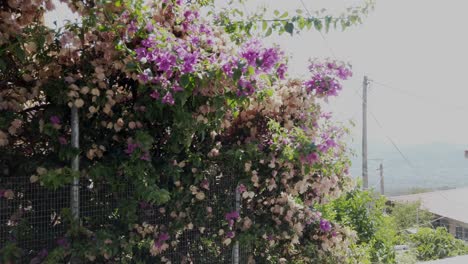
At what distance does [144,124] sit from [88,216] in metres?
0.66

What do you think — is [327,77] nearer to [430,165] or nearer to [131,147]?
[131,147]

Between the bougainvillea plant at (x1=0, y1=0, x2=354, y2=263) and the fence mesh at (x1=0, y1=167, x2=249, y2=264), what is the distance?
0.01 metres

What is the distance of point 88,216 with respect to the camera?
2.54m

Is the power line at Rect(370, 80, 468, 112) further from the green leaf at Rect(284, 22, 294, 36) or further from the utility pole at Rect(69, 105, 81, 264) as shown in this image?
the utility pole at Rect(69, 105, 81, 264)

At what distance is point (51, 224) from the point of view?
242 centimetres

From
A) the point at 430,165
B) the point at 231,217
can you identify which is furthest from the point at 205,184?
the point at 430,165

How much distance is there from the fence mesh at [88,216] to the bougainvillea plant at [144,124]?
14mm

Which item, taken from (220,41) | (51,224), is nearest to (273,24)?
(220,41)

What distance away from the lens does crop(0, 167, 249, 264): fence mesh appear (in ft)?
7.50

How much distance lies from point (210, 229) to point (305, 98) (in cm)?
125

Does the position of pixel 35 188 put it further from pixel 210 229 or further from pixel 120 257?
pixel 210 229

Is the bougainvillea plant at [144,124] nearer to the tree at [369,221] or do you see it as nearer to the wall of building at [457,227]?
the tree at [369,221]

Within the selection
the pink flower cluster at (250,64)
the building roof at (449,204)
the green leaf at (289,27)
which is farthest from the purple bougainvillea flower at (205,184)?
the building roof at (449,204)

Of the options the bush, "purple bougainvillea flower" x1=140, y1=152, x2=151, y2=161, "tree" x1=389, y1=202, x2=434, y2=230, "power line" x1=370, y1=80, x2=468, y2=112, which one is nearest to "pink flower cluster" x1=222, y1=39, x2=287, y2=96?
"purple bougainvillea flower" x1=140, y1=152, x2=151, y2=161
